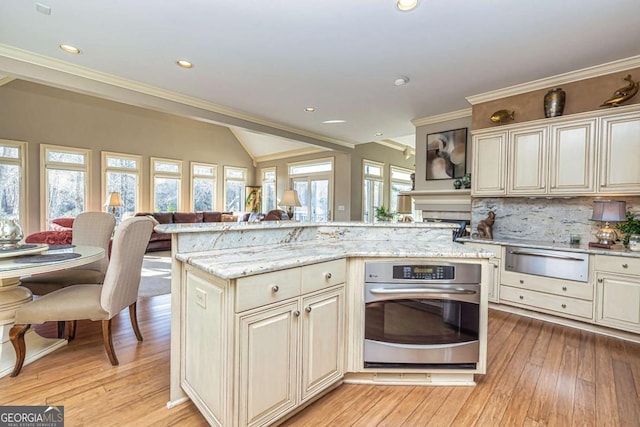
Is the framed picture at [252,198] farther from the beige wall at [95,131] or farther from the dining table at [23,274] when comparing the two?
the dining table at [23,274]

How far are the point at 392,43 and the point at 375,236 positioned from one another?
177 centimetres

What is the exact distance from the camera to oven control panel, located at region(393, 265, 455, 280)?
188cm

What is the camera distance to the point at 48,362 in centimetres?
213

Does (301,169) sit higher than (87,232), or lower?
higher

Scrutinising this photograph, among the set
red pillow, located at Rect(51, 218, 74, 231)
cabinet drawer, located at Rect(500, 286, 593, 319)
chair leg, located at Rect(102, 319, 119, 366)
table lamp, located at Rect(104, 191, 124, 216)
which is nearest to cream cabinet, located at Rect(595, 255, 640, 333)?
cabinet drawer, located at Rect(500, 286, 593, 319)

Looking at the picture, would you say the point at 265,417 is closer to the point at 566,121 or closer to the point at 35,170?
the point at 566,121

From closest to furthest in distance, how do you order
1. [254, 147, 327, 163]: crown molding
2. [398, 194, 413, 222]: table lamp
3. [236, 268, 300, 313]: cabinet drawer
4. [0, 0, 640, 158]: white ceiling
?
1. [236, 268, 300, 313]: cabinet drawer
2. [0, 0, 640, 158]: white ceiling
3. [398, 194, 413, 222]: table lamp
4. [254, 147, 327, 163]: crown molding

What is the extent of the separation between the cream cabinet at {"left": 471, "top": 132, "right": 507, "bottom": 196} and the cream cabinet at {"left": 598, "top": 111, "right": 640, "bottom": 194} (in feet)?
2.84

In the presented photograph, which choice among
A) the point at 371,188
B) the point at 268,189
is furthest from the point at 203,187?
the point at 371,188

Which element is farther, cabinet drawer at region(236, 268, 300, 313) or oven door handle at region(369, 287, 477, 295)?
oven door handle at region(369, 287, 477, 295)

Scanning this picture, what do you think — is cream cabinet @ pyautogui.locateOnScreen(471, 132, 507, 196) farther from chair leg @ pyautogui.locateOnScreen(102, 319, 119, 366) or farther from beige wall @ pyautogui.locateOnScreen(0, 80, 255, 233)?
beige wall @ pyautogui.locateOnScreen(0, 80, 255, 233)

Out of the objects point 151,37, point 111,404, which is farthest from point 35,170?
point 111,404

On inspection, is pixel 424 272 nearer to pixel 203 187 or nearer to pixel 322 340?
pixel 322 340

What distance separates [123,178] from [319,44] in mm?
6981
